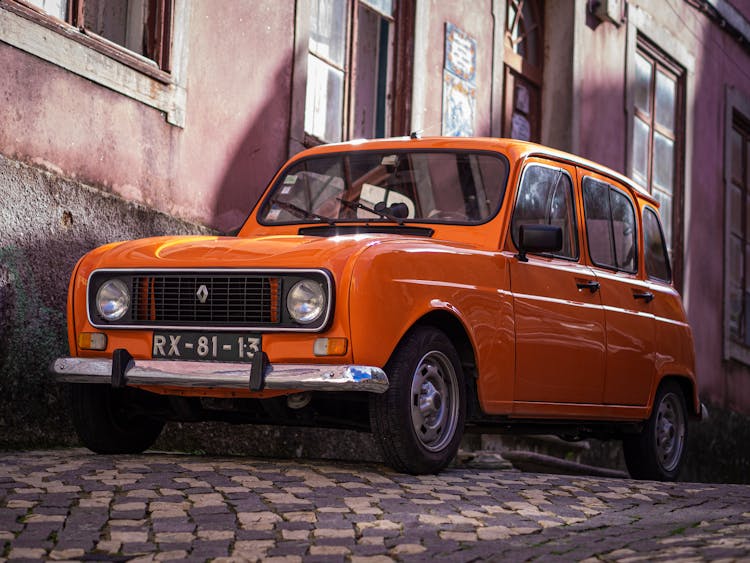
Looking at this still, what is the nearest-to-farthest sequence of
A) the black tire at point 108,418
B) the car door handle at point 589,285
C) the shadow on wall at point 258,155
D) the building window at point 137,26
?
1. the black tire at point 108,418
2. the car door handle at point 589,285
3. the building window at point 137,26
4. the shadow on wall at point 258,155

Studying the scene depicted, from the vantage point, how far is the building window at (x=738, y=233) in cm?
1828

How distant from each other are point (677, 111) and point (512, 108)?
4.06m

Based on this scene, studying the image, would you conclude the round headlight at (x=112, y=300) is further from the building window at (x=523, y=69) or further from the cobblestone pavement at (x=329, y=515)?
the building window at (x=523, y=69)

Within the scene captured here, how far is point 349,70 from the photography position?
1135cm

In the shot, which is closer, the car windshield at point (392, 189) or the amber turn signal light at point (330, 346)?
the amber turn signal light at point (330, 346)

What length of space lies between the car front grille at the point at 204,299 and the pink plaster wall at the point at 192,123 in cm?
172

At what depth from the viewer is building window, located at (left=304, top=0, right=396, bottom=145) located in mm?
10898

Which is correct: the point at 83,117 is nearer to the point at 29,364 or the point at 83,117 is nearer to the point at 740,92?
the point at 29,364

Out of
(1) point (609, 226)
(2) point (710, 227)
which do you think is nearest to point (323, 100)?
(1) point (609, 226)

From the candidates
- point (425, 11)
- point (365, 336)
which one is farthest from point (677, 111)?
point (365, 336)

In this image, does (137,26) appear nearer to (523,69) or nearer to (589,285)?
(589,285)

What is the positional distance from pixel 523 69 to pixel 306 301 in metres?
8.85

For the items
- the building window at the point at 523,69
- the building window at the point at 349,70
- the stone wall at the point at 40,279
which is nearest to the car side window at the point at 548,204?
the stone wall at the point at 40,279

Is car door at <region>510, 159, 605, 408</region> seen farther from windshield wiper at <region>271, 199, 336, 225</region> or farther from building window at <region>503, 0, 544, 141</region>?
building window at <region>503, 0, 544, 141</region>
